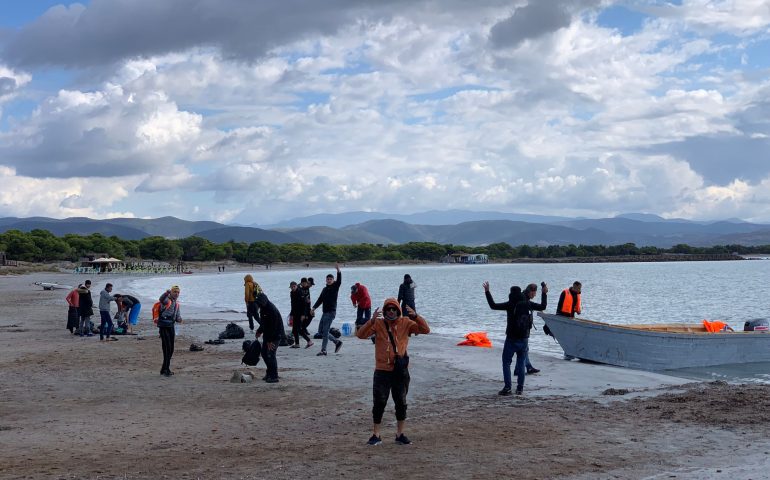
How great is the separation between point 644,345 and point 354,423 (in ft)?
33.2

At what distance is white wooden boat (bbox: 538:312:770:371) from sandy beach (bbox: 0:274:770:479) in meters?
1.01

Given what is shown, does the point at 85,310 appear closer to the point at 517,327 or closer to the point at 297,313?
the point at 297,313

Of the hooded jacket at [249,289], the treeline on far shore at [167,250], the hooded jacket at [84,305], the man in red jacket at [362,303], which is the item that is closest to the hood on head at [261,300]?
the hooded jacket at [249,289]

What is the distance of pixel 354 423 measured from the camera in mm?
10281

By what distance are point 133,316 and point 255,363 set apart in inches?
490

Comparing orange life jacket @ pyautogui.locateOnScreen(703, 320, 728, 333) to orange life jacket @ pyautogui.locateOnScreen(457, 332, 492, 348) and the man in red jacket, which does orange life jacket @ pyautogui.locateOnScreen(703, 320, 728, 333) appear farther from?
the man in red jacket

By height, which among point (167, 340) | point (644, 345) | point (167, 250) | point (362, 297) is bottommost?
point (644, 345)

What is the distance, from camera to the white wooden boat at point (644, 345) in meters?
17.8

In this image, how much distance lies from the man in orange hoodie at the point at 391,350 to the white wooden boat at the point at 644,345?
9.38 m

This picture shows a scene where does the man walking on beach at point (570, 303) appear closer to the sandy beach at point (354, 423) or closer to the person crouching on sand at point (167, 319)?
the sandy beach at point (354, 423)

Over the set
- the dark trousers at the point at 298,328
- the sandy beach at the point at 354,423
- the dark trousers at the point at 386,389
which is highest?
the dark trousers at the point at 386,389

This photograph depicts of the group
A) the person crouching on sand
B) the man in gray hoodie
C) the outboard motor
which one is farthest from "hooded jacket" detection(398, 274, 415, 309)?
the outboard motor

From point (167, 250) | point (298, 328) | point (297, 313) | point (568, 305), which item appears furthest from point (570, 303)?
point (167, 250)

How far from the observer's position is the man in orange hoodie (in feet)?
28.7
